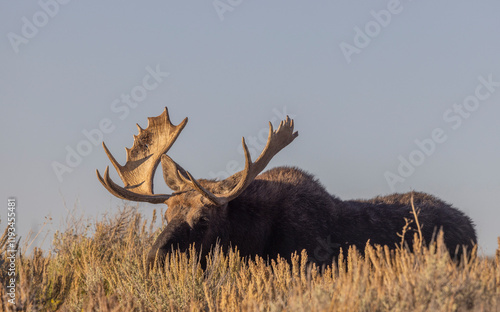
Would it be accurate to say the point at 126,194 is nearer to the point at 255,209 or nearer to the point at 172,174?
the point at 172,174

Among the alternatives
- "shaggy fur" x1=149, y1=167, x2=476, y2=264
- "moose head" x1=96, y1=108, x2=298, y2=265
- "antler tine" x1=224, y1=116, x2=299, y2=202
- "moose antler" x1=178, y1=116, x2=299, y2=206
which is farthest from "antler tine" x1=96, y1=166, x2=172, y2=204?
"antler tine" x1=224, y1=116, x2=299, y2=202

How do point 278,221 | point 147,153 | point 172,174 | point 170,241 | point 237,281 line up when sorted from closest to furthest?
point 237,281, point 170,241, point 278,221, point 172,174, point 147,153

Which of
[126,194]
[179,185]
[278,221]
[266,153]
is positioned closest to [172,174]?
[179,185]

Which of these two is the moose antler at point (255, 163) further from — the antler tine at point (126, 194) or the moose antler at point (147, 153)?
the moose antler at point (147, 153)

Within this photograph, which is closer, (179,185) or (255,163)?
(255,163)

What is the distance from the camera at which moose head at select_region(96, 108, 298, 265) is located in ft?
25.5

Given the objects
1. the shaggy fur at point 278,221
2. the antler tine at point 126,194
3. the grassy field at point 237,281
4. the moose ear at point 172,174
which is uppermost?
the moose ear at point 172,174

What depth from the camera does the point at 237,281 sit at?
6.29 m

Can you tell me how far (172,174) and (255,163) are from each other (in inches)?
43.4

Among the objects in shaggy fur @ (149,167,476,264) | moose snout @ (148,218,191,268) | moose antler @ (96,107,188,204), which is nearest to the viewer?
moose snout @ (148,218,191,268)

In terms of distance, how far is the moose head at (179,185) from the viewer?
778 cm

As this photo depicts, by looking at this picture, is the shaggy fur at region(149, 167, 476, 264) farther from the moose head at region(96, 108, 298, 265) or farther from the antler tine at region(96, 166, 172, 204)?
the antler tine at region(96, 166, 172, 204)

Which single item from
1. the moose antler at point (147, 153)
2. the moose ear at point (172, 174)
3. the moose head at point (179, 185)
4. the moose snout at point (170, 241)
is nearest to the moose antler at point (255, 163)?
the moose head at point (179, 185)

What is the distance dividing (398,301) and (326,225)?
4.23 metres
